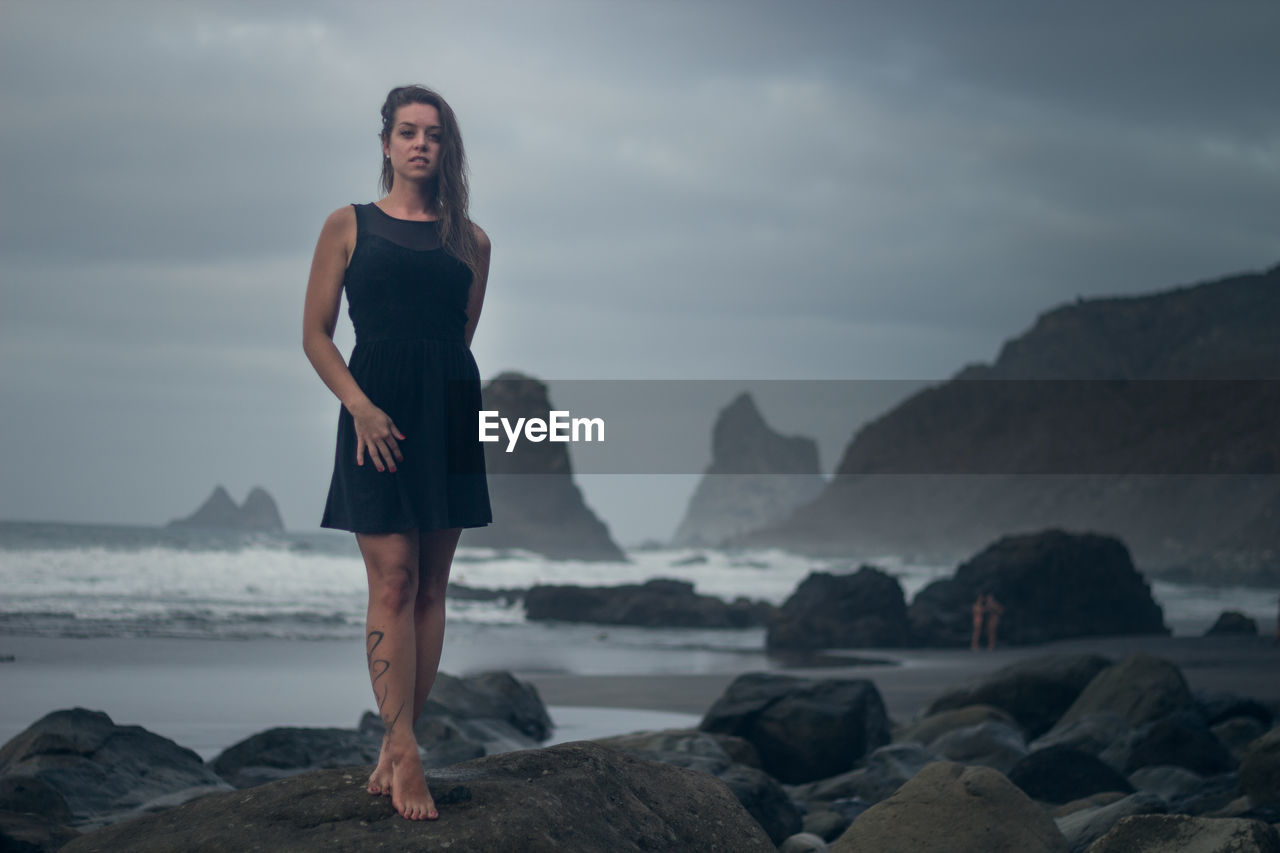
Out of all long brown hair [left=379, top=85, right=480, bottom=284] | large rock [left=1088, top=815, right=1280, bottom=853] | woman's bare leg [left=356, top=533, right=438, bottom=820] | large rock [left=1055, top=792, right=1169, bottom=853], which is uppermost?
long brown hair [left=379, top=85, right=480, bottom=284]

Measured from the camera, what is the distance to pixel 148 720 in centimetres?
934

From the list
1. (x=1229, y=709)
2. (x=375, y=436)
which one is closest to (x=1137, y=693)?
(x=1229, y=709)

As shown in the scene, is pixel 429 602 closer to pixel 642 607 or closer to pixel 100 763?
pixel 100 763

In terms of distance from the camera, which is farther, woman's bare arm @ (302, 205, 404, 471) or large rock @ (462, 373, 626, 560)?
large rock @ (462, 373, 626, 560)

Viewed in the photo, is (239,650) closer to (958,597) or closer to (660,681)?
(660,681)

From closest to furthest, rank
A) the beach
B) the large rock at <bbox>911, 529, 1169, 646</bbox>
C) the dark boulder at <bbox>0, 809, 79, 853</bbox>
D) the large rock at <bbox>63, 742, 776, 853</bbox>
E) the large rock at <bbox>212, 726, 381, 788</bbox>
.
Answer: the large rock at <bbox>63, 742, 776, 853</bbox>, the dark boulder at <bbox>0, 809, 79, 853</bbox>, the large rock at <bbox>212, 726, 381, 788</bbox>, the beach, the large rock at <bbox>911, 529, 1169, 646</bbox>

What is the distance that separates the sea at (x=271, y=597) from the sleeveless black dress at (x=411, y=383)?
1214 centimetres

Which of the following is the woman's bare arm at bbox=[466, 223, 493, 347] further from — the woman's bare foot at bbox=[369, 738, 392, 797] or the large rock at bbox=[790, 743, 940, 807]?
the large rock at bbox=[790, 743, 940, 807]

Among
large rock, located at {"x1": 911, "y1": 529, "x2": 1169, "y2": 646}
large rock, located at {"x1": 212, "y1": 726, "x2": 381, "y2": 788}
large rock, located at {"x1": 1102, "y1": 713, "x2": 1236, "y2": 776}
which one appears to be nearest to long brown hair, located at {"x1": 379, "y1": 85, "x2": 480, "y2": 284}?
large rock, located at {"x1": 212, "y1": 726, "x2": 381, "y2": 788}

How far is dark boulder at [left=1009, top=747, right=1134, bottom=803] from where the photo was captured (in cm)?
666

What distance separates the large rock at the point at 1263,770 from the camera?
5.52 meters

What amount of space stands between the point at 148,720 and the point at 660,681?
6.23 m

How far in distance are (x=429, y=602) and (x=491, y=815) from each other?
0.70 meters

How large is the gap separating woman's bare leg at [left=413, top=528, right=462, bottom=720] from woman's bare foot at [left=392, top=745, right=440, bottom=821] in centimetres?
24
